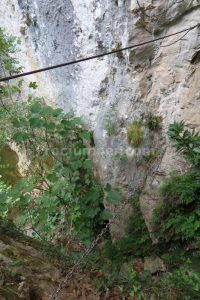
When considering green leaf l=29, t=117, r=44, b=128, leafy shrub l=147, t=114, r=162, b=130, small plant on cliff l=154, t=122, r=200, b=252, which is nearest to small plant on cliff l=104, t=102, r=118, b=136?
leafy shrub l=147, t=114, r=162, b=130

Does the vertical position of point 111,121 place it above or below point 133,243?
above

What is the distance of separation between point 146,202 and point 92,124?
146cm

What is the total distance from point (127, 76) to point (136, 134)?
73 cm

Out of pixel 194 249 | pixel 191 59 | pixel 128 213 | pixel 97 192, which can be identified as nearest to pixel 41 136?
pixel 97 192

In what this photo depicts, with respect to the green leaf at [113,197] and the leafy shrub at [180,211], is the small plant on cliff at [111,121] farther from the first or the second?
the leafy shrub at [180,211]

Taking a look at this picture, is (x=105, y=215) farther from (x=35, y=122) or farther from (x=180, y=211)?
(x=35, y=122)

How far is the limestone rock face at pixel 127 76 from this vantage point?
357cm

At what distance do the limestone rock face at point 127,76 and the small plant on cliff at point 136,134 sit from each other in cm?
6

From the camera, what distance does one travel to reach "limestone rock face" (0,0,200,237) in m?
3.57

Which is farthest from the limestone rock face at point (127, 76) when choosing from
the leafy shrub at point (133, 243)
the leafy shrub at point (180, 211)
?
the leafy shrub at point (180, 211)

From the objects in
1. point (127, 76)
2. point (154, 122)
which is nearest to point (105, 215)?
point (154, 122)

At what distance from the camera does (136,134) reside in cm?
395

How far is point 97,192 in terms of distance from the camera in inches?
152

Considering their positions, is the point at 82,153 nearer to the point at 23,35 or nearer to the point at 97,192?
the point at 97,192
